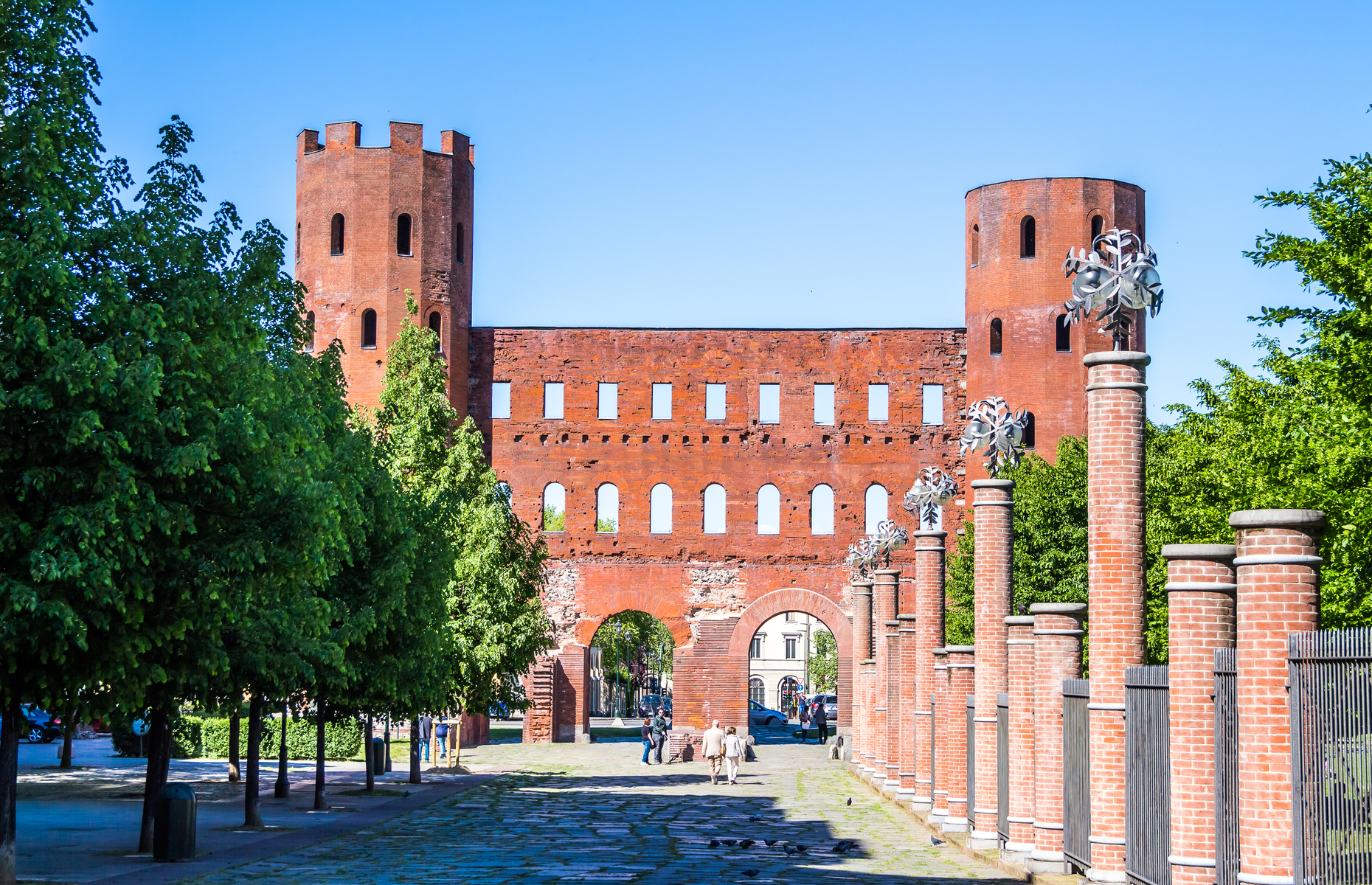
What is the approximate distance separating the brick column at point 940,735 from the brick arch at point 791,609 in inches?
948

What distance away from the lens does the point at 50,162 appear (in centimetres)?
1270

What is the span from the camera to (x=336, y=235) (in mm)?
46344

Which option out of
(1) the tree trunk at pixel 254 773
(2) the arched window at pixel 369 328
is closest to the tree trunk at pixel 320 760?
(1) the tree trunk at pixel 254 773

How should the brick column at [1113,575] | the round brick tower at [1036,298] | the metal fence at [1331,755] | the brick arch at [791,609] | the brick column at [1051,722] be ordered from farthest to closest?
the brick arch at [791,609] < the round brick tower at [1036,298] < the brick column at [1051,722] < the brick column at [1113,575] < the metal fence at [1331,755]

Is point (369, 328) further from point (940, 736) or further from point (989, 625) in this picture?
point (989, 625)

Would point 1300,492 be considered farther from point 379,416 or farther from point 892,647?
point 379,416

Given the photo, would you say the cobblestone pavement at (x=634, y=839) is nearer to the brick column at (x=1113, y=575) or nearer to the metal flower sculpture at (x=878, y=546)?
the brick column at (x=1113, y=575)

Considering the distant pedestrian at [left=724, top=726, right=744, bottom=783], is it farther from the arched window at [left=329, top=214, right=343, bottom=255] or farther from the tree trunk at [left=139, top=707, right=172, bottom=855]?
the arched window at [left=329, top=214, right=343, bottom=255]

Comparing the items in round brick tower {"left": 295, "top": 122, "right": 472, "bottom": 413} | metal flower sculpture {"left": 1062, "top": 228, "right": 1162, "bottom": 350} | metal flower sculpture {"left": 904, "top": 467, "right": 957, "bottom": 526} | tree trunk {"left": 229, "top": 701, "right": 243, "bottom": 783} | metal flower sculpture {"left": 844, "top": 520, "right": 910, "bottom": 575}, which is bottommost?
tree trunk {"left": 229, "top": 701, "right": 243, "bottom": 783}

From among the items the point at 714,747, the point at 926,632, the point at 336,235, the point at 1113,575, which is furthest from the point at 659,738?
the point at 1113,575

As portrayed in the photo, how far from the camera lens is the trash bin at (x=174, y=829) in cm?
1700

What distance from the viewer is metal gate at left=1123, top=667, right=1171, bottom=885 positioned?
1223cm

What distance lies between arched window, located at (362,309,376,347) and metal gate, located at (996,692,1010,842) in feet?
102

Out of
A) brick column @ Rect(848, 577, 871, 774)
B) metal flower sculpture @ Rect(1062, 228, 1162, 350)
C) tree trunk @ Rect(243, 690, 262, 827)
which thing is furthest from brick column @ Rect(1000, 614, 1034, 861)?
brick column @ Rect(848, 577, 871, 774)
